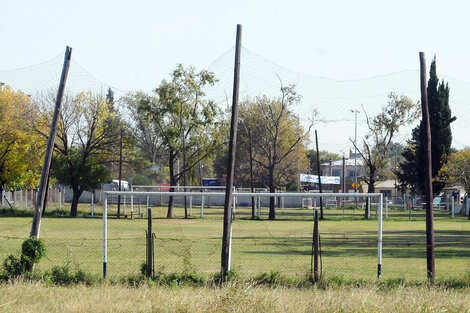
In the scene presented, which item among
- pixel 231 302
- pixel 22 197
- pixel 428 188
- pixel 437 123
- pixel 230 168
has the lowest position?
pixel 231 302

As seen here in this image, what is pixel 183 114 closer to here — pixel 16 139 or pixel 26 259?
pixel 16 139

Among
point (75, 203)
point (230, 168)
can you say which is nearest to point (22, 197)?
point (75, 203)

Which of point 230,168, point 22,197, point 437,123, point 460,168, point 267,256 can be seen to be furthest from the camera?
point 22,197

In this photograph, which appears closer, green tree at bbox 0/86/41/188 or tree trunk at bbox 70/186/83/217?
tree trunk at bbox 70/186/83/217

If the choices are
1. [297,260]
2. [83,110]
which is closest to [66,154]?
[83,110]

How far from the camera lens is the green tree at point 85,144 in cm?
5131

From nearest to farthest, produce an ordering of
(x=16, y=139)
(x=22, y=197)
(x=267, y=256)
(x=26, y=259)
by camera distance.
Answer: (x=26, y=259)
(x=267, y=256)
(x=16, y=139)
(x=22, y=197)

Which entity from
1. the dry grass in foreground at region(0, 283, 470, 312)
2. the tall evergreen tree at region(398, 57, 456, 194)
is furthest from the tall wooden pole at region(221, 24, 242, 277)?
the tall evergreen tree at region(398, 57, 456, 194)

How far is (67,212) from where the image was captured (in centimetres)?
5147

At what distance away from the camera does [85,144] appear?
177 feet

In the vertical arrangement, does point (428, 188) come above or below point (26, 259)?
above

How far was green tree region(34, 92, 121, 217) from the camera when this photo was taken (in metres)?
51.3

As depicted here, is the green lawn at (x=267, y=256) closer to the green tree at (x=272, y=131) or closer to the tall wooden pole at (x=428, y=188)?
the tall wooden pole at (x=428, y=188)

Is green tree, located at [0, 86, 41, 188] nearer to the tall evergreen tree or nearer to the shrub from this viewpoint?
the tall evergreen tree
